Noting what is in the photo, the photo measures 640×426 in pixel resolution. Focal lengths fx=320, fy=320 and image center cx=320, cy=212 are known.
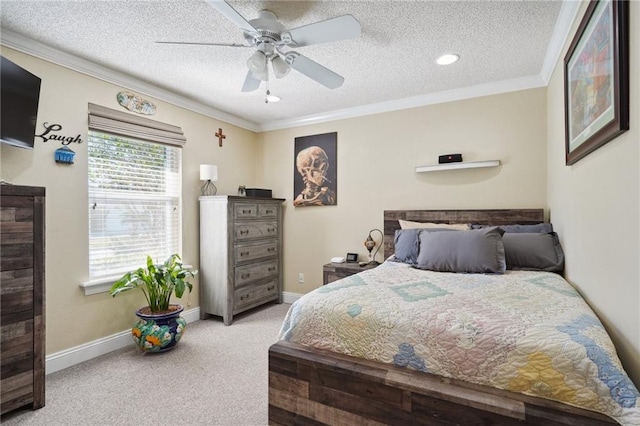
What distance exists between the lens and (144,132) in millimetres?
3111

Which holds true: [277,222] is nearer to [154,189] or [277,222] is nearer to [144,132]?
[154,189]

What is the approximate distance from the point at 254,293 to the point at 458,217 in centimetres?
246

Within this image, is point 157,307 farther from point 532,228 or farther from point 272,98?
point 532,228

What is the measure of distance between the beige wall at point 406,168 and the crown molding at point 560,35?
386 mm

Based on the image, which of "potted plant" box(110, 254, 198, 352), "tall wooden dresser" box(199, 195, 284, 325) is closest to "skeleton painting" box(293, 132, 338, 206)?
"tall wooden dresser" box(199, 195, 284, 325)

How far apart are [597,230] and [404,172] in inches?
85.1

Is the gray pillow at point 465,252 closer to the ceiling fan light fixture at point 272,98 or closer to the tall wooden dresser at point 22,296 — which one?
the ceiling fan light fixture at point 272,98

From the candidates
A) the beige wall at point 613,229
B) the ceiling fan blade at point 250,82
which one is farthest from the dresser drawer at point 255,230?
the beige wall at point 613,229

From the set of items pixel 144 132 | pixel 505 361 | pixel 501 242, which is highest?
pixel 144 132

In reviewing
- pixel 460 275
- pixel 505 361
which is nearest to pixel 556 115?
pixel 460 275

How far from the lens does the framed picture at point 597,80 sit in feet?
4.20

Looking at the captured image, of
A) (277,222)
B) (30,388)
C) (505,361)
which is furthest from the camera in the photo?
(277,222)

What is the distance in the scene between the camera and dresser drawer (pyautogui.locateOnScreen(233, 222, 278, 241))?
365 centimetres

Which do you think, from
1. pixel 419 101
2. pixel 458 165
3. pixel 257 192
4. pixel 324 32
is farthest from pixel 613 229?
pixel 257 192
